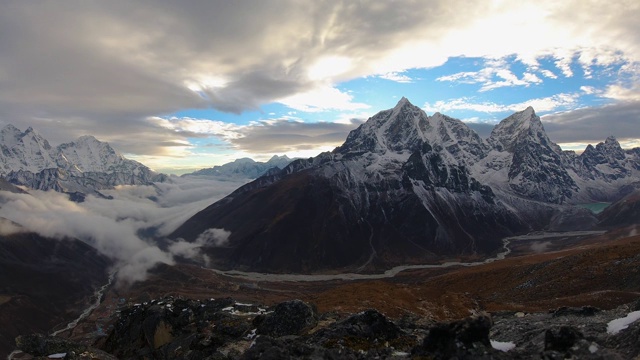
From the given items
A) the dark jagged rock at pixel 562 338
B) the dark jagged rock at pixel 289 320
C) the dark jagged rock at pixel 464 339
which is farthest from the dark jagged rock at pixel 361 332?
the dark jagged rock at pixel 562 338

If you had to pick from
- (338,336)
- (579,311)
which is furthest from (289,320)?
(579,311)

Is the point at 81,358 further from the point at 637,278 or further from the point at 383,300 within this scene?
the point at 637,278

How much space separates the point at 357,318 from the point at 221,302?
133ft

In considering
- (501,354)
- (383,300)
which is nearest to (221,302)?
(383,300)

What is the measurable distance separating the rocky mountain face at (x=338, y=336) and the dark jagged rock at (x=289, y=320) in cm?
11

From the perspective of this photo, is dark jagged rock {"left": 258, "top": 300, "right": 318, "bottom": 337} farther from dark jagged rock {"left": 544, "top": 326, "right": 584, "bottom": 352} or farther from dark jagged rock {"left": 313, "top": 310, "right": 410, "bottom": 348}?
dark jagged rock {"left": 544, "top": 326, "right": 584, "bottom": 352}

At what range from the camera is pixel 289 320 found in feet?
145

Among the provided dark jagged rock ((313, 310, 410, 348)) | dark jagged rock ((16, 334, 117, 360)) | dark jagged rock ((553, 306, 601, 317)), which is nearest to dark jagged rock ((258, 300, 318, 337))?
dark jagged rock ((313, 310, 410, 348))

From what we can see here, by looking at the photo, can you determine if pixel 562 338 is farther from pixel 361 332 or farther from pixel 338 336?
pixel 338 336

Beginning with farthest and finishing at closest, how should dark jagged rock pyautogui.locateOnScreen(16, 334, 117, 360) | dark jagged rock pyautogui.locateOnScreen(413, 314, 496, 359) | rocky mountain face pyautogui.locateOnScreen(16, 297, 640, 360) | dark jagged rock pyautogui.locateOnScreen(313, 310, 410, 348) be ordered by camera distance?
dark jagged rock pyautogui.locateOnScreen(16, 334, 117, 360) → dark jagged rock pyautogui.locateOnScreen(313, 310, 410, 348) → rocky mountain face pyautogui.locateOnScreen(16, 297, 640, 360) → dark jagged rock pyautogui.locateOnScreen(413, 314, 496, 359)

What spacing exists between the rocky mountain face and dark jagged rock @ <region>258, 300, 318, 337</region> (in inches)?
4.4

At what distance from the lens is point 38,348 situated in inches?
1575

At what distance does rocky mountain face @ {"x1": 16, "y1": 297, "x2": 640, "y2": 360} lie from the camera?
21156 millimetres

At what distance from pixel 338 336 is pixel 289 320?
15332mm
